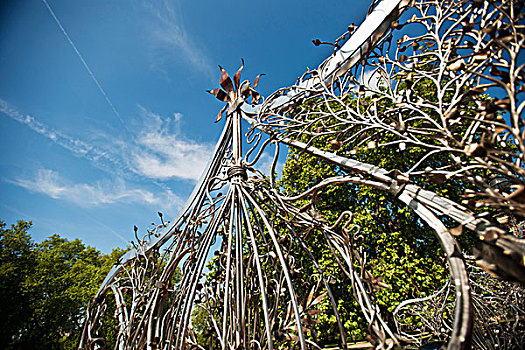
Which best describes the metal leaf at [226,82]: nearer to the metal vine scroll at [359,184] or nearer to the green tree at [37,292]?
the metal vine scroll at [359,184]

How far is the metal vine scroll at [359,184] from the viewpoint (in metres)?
0.67

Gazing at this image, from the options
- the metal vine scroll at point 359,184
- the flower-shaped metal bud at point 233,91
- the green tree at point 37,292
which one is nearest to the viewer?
the metal vine scroll at point 359,184

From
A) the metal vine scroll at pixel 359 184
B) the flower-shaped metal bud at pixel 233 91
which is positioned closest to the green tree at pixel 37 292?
the metal vine scroll at pixel 359 184

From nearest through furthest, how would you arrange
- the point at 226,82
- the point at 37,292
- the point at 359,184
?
the point at 359,184, the point at 226,82, the point at 37,292

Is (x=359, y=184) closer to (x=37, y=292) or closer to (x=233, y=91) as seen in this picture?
(x=233, y=91)

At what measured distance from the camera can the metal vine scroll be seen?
26.5 inches

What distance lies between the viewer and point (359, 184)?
1026mm

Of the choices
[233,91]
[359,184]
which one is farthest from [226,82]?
[359,184]

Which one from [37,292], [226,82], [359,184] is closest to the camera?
[359,184]

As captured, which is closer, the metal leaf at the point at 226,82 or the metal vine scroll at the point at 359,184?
the metal vine scroll at the point at 359,184

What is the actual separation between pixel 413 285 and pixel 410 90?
514 centimetres

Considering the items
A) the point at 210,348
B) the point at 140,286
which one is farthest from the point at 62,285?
the point at 210,348

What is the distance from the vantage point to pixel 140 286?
1768 mm

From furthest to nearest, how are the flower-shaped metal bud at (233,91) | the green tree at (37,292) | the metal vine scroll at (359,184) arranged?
the green tree at (37,292) → the flower-shaped metal bud at (233,91) → the metal vine scroll at (359,184)
